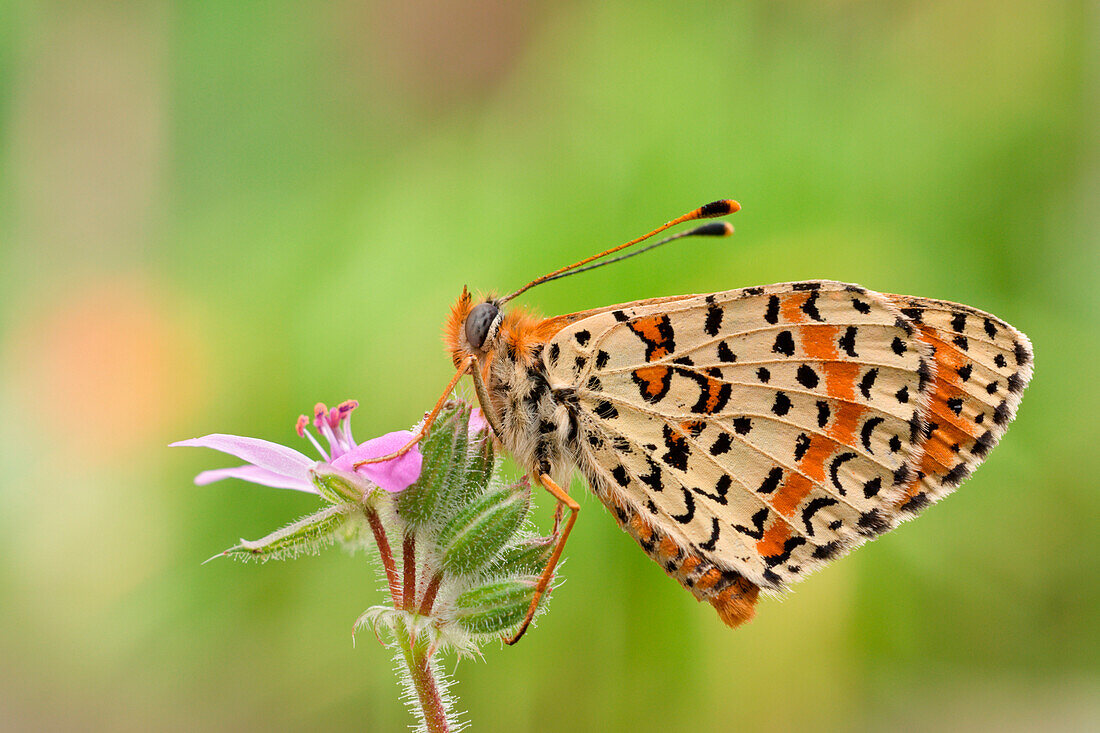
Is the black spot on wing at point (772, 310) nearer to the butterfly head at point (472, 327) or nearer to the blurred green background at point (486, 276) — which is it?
the butterfly head at point (472, 327)

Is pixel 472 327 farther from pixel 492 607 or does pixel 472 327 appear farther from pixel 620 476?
pixel 492 607

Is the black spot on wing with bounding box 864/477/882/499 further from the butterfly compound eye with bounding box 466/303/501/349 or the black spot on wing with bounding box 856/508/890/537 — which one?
the butterfly compound eye with bounding box 466/303/501/349

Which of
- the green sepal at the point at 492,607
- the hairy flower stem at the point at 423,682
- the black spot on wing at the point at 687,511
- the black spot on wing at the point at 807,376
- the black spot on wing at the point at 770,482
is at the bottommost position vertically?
the hairy flower stem at the point at 423,682

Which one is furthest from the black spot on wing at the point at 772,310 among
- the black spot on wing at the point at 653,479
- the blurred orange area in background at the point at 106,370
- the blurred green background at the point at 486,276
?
the blurred orange area in background at the point at 106,370

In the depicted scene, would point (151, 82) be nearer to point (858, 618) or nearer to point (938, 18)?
point (938, 18)

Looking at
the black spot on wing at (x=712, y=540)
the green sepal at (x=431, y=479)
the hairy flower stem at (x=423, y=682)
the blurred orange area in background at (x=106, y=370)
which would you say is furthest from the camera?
the blurred orange area in background at (x=106, y=370)

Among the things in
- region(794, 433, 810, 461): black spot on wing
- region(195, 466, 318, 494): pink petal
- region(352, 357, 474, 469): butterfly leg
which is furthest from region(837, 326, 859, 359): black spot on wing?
region(195, 466, 318, 494): pink petal

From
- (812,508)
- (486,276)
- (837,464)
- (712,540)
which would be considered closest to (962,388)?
(837,464)

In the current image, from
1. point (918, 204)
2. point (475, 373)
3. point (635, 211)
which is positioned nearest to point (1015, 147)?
point (918, 204)
